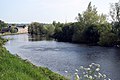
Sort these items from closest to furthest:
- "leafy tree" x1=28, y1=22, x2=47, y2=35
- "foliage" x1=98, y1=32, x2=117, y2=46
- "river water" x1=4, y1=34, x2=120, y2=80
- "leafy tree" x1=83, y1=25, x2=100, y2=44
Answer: "river water" x1=4, y1=34, x2=120, y2=80, "foliage" x1=98, y1=32, x2=117, y2=46, "leafy tree" x1=83, y1=25, x2=100, y2=44, "leafy tree" x1=28, y1=22, x2=47, y2=35

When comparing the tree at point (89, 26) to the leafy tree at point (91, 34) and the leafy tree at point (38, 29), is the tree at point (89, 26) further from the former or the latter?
the leafy tree at point (38, 29)

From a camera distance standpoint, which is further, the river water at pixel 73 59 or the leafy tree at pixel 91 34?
the leafy tree at pixel 91 34

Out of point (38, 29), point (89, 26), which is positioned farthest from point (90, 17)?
point (38, 29)

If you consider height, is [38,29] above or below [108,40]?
below

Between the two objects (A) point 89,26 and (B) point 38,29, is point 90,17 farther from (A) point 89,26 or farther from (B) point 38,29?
(B) point 38,29

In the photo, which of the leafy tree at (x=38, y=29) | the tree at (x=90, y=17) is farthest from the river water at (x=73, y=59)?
the leafy tree at (x=38, y=29)

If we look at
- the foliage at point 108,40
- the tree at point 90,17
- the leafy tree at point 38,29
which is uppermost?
the tree at point 90,17

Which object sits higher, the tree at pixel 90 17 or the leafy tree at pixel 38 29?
the tree at pixel 90 17

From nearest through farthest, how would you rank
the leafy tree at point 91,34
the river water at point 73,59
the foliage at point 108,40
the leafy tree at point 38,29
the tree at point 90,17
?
the river water at point 73,59 → the foliage at point 108,40 → the leafy tree at point 91,34 → the tree at point 90,17 → the leafy tree at point 38,29

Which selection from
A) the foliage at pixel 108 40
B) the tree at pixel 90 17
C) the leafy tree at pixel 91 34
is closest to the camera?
the foliage at pixel 108 40

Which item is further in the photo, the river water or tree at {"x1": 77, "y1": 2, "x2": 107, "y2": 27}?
tree at {"x1": 77, "y1": 2, "x2": 107, "y2": 27}

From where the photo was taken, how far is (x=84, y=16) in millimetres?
96125

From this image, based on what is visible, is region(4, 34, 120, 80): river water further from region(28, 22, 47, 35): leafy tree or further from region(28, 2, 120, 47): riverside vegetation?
region(28, 22, 47, 35): leafy tree

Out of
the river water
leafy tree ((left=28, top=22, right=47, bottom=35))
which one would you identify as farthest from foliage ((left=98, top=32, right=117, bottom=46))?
leafy tree ((left=28, top=22, right=47, bottom=35))
